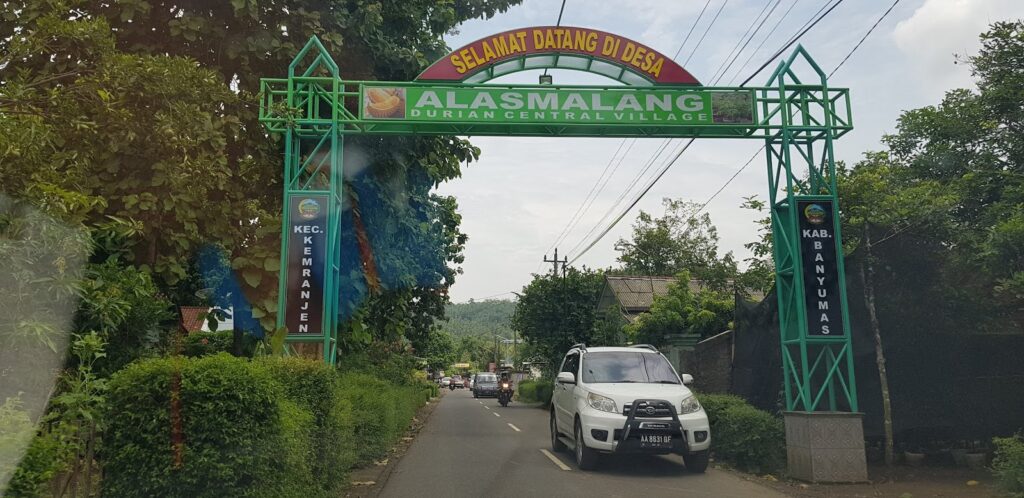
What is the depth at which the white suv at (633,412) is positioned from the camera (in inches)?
379

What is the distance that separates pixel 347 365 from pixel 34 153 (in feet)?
36.1

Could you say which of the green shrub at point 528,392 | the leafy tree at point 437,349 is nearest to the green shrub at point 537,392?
the green shrub at point 528,392

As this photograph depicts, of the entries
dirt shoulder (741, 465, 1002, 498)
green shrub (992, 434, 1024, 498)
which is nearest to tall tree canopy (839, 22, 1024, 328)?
dirt shoulder (741, 465, 1002, 498)

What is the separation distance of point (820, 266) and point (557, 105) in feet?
15.1

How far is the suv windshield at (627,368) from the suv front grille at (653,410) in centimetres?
101

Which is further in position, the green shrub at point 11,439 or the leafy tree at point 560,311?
the leafy tree at point 560,311

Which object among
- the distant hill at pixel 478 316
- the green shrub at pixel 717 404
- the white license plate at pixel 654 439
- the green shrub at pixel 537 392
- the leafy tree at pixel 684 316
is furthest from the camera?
the distant hill at pixel 478 316

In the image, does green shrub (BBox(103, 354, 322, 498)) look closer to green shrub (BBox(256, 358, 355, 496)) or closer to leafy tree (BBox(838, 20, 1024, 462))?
green shrub (BBox(256, 358, 355, 496))

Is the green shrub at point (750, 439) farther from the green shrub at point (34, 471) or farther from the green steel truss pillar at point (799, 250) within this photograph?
the green shrub at point (34, 471)

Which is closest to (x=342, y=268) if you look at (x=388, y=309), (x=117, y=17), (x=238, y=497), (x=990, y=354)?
(x=388, y=309)

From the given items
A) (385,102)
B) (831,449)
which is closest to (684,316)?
(831,449)

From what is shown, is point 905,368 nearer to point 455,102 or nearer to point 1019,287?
point 1019,287

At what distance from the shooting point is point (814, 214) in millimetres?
10484

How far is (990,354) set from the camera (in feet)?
34.4
